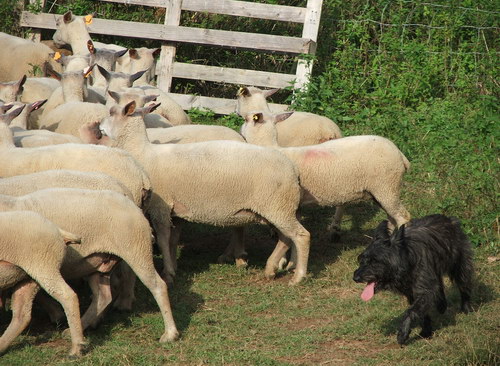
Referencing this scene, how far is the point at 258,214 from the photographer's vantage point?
8578 millimetres

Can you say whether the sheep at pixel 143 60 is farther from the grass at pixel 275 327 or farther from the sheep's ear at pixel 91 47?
the grass at pixel 275 327

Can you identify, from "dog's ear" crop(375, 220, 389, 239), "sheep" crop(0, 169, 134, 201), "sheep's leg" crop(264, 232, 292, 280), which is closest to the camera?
"dog's ear" crop(375, 220, 389, 239)

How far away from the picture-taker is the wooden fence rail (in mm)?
13492

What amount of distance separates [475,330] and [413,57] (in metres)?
7.35

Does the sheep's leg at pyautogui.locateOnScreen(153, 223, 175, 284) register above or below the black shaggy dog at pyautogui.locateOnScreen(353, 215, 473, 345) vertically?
below

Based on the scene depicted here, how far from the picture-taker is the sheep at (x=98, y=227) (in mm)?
6728

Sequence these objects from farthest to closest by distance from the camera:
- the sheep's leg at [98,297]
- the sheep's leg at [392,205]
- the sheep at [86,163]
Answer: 1. the sheep's leg at [392,205]
2. the sheep at [86,163]
3. the sheep's leg at [98,297]

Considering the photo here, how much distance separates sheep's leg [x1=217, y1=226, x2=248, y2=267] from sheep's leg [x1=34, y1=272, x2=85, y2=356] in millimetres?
2916

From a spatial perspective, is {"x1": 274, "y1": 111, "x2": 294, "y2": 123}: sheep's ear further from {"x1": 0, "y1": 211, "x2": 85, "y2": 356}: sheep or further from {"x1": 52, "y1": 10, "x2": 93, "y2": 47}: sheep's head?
{"x1": 52, "y1": 10, "x2": 93, "y2": 47}: sheep's head

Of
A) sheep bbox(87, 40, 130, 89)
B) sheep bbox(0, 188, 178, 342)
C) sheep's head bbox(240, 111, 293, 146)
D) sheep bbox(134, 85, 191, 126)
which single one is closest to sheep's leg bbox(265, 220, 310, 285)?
sheep's head bbox(240, 111, 293, 146)

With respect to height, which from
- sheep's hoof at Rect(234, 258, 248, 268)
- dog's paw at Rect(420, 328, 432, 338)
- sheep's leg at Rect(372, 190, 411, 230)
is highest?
sheep's leg at Rect(372, 190, 411, 230)

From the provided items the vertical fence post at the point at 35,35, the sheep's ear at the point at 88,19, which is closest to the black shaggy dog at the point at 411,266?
the sheep's ear at the point at 88,19

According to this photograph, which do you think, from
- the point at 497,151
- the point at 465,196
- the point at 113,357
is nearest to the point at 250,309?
the point at 113,357

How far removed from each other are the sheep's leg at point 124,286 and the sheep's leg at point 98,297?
51 cm
